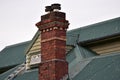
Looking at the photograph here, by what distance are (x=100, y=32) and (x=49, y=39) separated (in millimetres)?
5544

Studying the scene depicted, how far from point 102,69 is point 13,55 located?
12.5 meters

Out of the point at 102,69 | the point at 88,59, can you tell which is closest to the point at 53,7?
the point at 88,59

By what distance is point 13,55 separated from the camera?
28.0 meters

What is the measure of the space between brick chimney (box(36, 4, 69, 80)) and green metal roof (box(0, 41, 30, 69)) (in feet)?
30.9

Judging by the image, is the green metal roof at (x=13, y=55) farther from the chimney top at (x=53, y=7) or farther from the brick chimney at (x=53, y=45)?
the brick chimney at (x=53, y=45)

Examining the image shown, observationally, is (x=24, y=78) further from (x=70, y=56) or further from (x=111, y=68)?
(x=111, y=68)

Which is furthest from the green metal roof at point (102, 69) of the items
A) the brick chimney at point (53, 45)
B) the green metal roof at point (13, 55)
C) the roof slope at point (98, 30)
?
the green metal roof at point (13, 55)

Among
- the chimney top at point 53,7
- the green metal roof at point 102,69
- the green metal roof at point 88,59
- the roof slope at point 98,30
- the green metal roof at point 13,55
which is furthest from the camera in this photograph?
the green metal roof at point 13,55

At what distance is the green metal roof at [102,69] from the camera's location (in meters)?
15.7

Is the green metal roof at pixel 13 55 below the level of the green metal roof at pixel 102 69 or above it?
below

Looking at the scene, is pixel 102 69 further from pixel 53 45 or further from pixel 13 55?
pixel 13 55

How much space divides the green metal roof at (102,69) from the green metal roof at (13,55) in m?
9.41

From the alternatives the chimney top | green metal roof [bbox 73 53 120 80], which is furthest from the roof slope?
the chimney top

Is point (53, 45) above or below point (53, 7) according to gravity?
below
